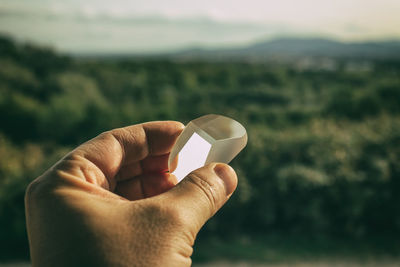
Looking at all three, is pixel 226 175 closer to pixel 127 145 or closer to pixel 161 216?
pixel 161 216

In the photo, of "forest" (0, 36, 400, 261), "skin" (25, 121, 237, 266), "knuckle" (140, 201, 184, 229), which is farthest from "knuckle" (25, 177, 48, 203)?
"forest" (0, 36, 400, 261)

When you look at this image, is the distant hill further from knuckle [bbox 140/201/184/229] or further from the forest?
knuckle [bbox 140/201/184/229]

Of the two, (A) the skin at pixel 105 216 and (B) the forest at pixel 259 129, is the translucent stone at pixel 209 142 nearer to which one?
(A) the skin at pixel 105 216

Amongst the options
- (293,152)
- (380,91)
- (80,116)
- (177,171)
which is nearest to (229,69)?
(380,91)

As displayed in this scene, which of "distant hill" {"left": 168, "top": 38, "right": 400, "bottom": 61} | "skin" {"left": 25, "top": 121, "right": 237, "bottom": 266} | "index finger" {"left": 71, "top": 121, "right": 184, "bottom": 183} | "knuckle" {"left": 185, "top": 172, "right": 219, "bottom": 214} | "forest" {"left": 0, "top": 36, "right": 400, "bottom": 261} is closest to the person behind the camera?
"skin" {"left": 25, "top": 121, "right": 237, "bottom": 266}

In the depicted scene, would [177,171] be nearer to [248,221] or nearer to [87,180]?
[87,180]

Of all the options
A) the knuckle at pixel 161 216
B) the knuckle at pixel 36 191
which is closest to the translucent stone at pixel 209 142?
the knuckle at pixel 161 216
